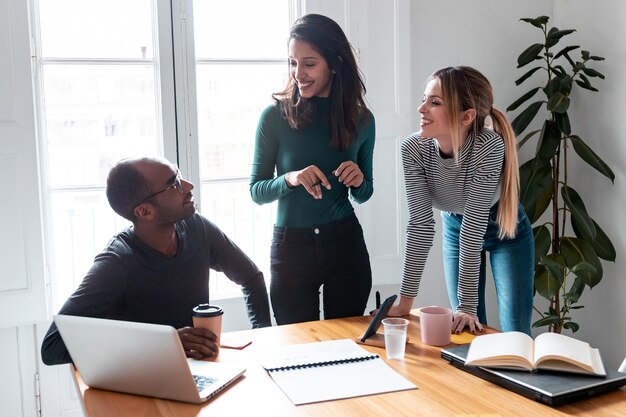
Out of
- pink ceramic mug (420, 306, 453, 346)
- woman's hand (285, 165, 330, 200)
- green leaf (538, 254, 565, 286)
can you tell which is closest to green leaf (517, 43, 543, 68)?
green leaf (538, 254, 565, 286)

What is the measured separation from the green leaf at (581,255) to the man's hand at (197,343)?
2200 mm

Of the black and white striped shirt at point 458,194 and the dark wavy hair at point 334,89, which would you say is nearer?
the black and white striped shirt at point 458,194

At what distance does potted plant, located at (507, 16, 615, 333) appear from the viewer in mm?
3332

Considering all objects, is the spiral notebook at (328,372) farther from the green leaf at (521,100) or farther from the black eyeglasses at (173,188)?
the green leaf at (521,100)

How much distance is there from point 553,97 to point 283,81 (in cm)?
124

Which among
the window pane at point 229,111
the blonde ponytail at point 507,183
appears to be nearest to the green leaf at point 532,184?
the blonde ponytail at point 507,183

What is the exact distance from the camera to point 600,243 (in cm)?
343

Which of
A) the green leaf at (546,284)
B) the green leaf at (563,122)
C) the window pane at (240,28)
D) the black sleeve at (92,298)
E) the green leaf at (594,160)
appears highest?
the window pane at (240,28)

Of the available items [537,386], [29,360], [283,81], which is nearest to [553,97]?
[283,81]

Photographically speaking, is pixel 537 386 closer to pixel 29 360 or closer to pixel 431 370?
pixel 431 370

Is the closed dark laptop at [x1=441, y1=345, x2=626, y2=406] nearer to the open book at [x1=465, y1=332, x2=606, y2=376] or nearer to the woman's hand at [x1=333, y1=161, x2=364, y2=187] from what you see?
the open book at [x1=465, y1=332, x2=606, y2=376]

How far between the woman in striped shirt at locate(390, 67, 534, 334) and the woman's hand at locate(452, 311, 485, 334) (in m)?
0.14

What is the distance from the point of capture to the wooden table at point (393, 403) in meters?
1.36

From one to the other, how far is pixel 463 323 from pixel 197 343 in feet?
A: 2.24
